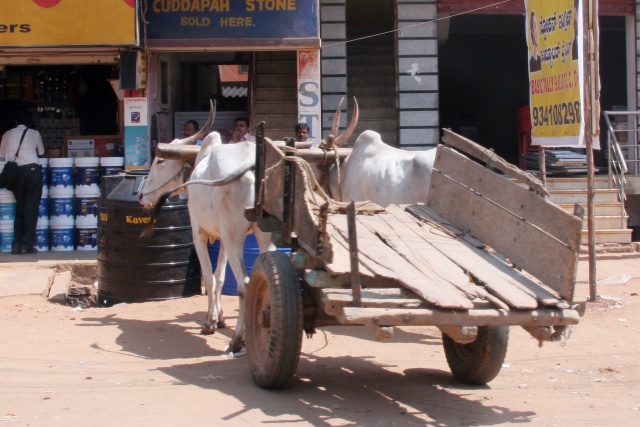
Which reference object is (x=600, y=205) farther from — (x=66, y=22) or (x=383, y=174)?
(x=66, y=22)

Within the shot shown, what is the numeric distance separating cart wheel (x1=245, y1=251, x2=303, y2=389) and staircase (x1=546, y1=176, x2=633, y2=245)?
7269mm

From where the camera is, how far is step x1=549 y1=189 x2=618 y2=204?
490 inches

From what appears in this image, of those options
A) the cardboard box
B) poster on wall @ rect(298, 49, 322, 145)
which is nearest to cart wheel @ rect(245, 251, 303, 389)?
poster on wall @ rect(298, 49, 322, 145)

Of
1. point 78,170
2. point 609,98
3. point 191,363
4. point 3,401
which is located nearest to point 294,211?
point 191,363

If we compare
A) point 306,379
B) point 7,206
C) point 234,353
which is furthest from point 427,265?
point 7,206

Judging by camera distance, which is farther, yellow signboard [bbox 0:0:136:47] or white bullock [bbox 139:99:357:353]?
yellow signboard [bbox 0:0:136:47]

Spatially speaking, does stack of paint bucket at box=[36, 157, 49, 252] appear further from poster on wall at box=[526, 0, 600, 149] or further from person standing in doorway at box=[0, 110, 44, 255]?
poster on wall at box=[526, 0, 600, 149]

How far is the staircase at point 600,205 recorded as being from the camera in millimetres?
12039

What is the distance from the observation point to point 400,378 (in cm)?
611

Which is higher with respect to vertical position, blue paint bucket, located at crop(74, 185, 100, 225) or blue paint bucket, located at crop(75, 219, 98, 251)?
blue paint bucket, located at crop(74, 185, 100, 225)

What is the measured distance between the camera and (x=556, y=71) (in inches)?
344

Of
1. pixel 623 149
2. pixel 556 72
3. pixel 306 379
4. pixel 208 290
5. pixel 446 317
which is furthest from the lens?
pixel 623 149

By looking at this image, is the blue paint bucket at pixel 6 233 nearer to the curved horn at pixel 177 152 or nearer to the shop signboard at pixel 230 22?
the shop signboard at pixel 230 22

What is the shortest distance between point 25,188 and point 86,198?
80 centimetres
